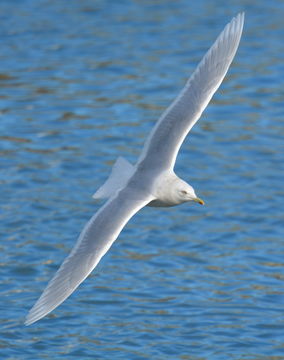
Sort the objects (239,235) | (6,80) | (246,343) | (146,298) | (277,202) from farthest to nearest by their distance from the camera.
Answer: (6,80)
(277,202)
(239,235)
(146,298)
(246,343)

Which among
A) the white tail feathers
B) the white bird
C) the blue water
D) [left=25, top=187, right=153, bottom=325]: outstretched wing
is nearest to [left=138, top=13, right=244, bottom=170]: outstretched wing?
the white bird

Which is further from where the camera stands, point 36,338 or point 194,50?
point 194,50

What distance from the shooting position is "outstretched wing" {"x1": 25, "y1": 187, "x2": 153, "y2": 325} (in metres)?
7.31

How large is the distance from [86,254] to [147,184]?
992 millimetres

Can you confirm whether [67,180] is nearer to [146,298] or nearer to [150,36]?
[146,298]

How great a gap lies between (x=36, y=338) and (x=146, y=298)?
1159mm

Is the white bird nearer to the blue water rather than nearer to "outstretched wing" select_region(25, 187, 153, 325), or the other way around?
"outstretched wing" select_region(25, 187, 153, 325)

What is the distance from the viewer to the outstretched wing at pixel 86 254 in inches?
288

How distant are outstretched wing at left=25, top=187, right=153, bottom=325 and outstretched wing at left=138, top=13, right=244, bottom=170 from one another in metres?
0.64

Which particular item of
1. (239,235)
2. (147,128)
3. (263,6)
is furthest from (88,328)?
(263,6)

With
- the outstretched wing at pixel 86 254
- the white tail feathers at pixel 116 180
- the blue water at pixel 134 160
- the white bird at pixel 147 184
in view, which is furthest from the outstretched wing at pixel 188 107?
the blue water at pixel 134 160

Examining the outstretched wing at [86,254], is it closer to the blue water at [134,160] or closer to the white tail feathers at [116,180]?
the white tail feathers at [116,180]

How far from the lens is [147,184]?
27.1 ft

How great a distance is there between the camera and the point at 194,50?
15266 millimetres
